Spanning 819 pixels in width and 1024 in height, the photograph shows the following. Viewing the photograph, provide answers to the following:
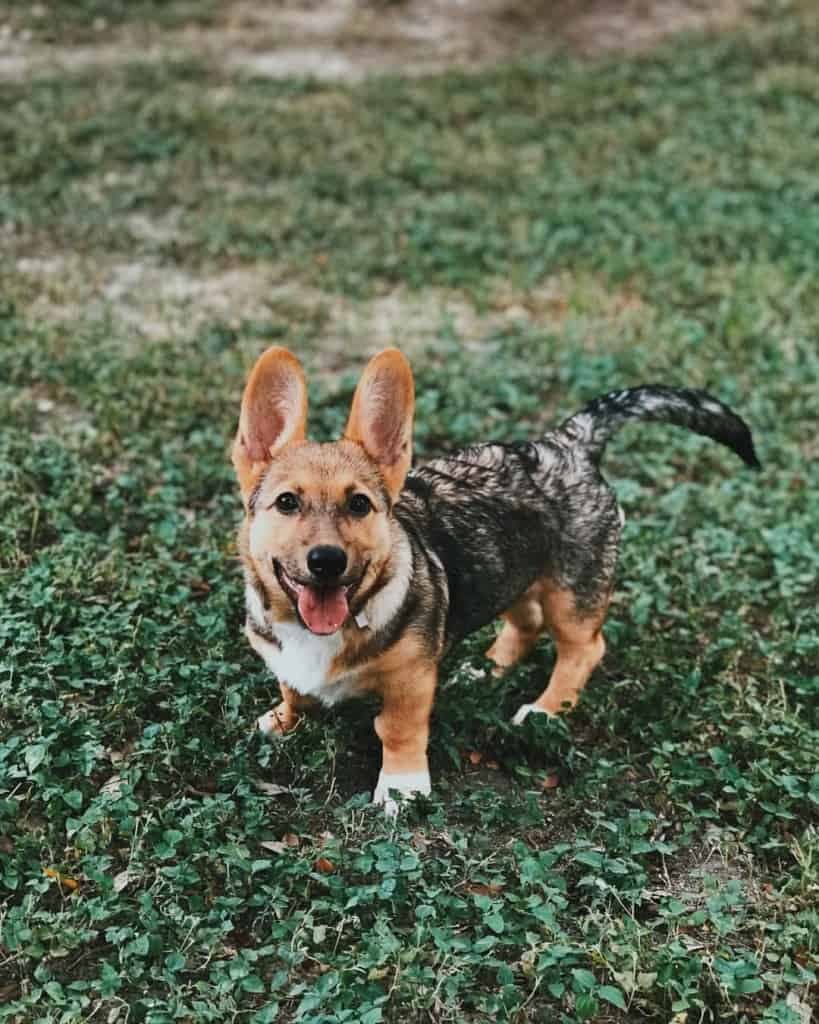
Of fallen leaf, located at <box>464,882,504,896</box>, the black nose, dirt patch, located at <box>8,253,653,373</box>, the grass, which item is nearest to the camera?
the grass

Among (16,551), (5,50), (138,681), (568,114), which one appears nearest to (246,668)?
(138,681)

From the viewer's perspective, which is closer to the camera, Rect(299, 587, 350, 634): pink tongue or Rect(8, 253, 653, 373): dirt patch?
Rect(299, 587, 350, 634): pink tongue

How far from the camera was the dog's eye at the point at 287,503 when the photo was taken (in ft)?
13.5

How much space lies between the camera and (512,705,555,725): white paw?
495 cm

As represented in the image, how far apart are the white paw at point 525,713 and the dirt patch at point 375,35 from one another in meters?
11.0

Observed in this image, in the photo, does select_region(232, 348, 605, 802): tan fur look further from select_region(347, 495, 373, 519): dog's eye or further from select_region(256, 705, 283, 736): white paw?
select_region(256, 705, 283, 736): white paw

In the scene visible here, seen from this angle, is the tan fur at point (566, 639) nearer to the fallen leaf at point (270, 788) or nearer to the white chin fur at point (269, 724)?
the white chin fur at point (269, 724)

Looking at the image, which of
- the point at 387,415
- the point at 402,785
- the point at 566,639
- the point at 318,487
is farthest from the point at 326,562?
the point at 566,639

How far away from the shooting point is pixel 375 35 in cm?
1589

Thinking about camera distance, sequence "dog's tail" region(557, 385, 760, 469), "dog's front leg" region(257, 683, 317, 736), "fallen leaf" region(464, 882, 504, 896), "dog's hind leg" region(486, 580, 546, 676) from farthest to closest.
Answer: "dog's hind leg" region(486, 580, 546, 676) → "dog's tail" region(557, 385, 760, 469) → "dog's front leg" region(257, 683, 317, 736) → "fallen leaf" region(464, 882, 504, 896)

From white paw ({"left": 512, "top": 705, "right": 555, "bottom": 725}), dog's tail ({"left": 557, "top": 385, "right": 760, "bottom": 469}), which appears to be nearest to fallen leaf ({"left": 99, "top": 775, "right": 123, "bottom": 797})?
white paw ({"left": 512, "top": 705, "right": 555, "bottom": 725})

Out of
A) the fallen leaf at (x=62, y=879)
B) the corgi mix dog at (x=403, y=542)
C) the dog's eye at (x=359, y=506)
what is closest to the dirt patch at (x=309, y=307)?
the corgi mix dog at (x=403, y=542)

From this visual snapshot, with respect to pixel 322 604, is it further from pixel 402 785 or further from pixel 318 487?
pixel 402 785

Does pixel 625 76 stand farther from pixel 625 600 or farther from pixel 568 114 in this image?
pixel 625 600
